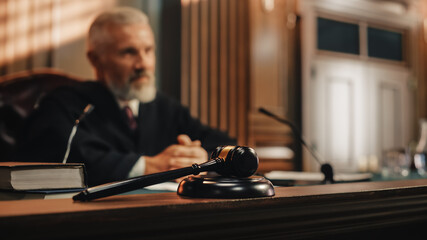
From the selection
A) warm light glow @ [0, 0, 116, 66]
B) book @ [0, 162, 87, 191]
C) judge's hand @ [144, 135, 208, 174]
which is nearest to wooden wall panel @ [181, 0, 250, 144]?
warm light glow @ [0, 0, 116, 66]

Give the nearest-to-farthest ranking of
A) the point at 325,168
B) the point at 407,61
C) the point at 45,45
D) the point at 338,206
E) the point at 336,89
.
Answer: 1. the point at 338,206
2. the point at 325,168
3. the point at 45,45
4. the point at 336,89
5. the point at 407,61

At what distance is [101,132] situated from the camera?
158 centimetres

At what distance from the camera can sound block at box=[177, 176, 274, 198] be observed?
20.4 inches

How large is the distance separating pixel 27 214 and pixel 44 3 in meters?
2.48

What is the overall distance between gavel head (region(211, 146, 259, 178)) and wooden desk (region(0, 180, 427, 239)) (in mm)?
77

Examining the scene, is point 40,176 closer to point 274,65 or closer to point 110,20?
point 110,20

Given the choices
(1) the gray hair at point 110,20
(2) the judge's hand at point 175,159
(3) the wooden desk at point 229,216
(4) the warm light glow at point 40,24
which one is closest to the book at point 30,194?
(3) the wooden desk at point 229,216

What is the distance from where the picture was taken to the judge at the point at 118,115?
1380mm

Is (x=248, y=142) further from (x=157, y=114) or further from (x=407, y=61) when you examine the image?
(x=407, y=61)

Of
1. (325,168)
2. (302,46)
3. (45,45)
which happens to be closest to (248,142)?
(302,46)

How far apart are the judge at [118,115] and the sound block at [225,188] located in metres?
0.77

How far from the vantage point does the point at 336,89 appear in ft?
12.2

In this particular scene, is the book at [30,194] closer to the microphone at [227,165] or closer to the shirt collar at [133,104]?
the microphone at [227,165]

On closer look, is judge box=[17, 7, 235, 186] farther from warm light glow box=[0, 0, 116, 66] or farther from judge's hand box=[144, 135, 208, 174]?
warm light glow box=[0, 0, 116, 66]
